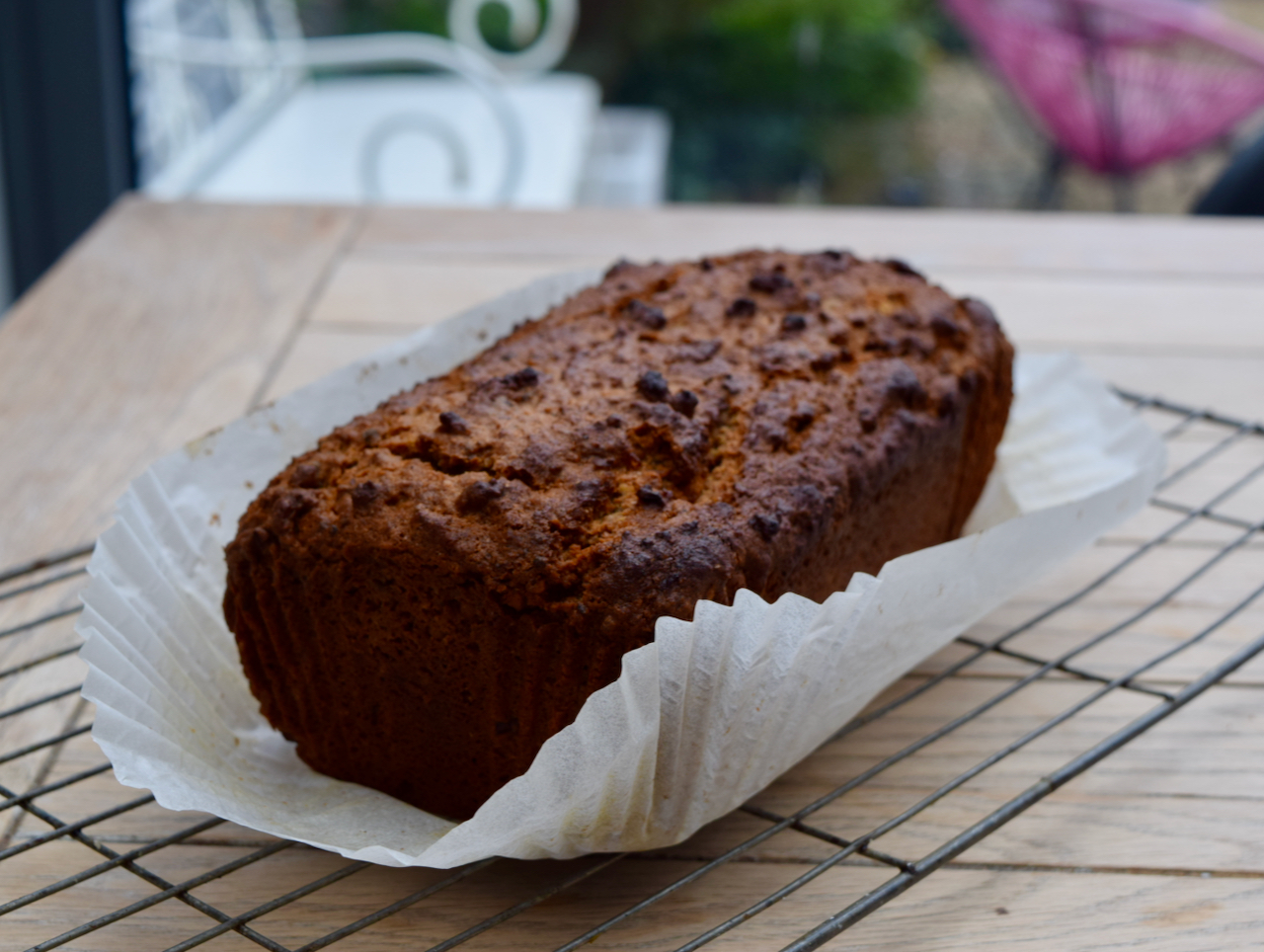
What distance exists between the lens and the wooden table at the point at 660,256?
816 mm

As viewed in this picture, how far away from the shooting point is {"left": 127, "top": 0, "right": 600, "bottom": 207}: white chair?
2.82m

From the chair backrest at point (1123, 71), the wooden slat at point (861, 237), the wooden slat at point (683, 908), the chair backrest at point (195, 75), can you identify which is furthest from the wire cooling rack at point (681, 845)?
the chair backrest at point (1123, 71)

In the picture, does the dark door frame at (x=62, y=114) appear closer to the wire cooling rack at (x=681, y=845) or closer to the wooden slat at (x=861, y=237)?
the wooden slat at (x=861, y=237)

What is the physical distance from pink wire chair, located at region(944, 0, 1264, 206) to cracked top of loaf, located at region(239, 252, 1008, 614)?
3.13 metres

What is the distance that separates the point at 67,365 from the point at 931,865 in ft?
4.28

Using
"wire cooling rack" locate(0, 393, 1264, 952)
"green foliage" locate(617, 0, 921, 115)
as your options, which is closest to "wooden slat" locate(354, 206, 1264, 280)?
"wire cooling rack" locate(0, 393, 1264, 952)

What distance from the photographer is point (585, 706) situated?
29.7 inches

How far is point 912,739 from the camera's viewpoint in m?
1.00

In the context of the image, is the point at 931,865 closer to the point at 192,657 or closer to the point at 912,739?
the point at 912,739

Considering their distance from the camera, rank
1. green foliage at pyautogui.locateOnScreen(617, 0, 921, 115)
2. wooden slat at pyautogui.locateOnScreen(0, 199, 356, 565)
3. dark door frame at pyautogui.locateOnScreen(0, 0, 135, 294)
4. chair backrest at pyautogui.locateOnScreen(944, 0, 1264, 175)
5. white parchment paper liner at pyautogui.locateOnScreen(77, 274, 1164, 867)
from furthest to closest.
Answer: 1. green foliage at pyautogui.locateOnScreen(617, 0, 921, 115)
2. chair backrest at pyautogui.locateOnScreen(944, 0, 1264, 175)
3. dark door frame at pyautogui.locateOnScreen(0, 0, 135, 294)
4. wooden slat at pyautogui.locateOnScreen(0, 199, 356, 565)
5. white parchment paper liner at pyautogui.locateOnScreen(77, 274, 1164, 867)

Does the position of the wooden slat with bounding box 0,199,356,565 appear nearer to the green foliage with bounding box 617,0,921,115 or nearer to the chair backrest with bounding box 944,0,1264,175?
the chair backrest with bounding box 944,0,1264,175

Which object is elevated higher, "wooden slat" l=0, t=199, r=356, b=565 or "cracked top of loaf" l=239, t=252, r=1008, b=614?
"cracked top of loaf" l=239, t=252, r=1008, b=614

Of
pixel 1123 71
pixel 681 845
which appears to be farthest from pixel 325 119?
pixel 681 845

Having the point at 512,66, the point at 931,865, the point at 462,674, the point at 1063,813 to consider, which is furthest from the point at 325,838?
the point at 512,66
